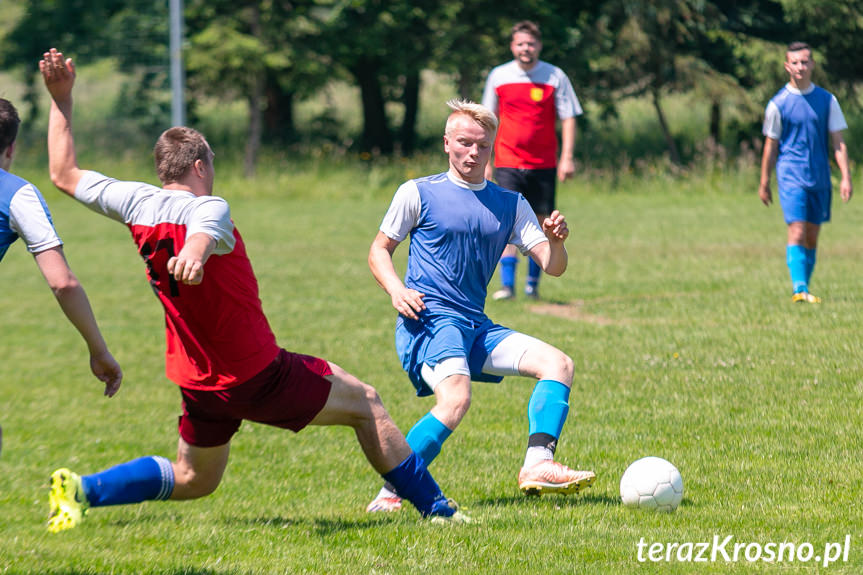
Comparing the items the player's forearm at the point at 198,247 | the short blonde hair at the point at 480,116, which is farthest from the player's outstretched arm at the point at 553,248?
the player's forearm at the point at 198,247

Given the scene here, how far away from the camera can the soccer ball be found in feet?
16.6

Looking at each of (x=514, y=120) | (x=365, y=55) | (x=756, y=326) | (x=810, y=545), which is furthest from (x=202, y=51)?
(x=810, y=545)

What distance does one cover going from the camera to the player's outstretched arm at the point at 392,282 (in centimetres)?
518

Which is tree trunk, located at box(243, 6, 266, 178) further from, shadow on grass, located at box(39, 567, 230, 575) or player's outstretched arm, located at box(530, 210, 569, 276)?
shadow on grass, located at box(39, 567, 230, 575)

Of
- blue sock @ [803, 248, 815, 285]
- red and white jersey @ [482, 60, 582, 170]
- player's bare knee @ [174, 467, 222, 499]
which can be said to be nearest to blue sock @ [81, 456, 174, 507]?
player's bare knee @ [174, 467, 222, 499]

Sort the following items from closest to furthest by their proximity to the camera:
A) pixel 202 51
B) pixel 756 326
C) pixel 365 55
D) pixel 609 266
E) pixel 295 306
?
pixel 756 326
pixel 295 306
pixel 609 266
pixel 202 51
pixel 365 55

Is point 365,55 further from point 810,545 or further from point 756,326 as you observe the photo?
point 810,545

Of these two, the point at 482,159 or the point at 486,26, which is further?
the point at 486,26

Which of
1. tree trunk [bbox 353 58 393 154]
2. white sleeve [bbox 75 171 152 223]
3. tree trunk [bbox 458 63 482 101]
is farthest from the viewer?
tree trunk [bbox 353 58 393 154]

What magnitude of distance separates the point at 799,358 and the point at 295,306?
6.28 metres

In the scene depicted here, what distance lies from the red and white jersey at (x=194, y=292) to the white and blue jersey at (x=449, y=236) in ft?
3.61

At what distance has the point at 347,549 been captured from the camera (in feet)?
15.3

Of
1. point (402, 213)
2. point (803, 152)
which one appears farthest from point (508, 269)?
point (402, 213)

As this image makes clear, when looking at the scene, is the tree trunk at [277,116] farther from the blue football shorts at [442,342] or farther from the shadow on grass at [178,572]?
the shadow on grass at [178,572]
